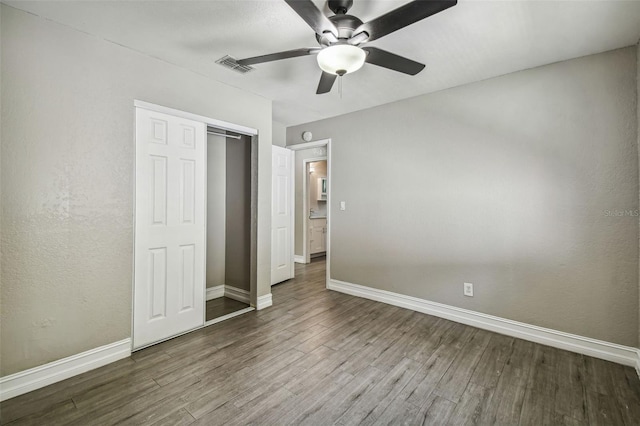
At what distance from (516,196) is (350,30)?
7.27 feet

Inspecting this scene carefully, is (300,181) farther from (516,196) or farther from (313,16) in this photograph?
(313,16)

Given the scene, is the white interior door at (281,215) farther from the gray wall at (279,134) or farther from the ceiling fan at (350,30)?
the ceiling fan at (350,30)

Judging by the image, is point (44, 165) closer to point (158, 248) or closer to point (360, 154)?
point (158, 248)

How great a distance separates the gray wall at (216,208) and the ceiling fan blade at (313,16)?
266 centimetres

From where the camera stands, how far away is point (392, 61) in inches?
76.7

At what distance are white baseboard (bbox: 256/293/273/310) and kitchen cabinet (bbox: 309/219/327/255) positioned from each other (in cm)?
274

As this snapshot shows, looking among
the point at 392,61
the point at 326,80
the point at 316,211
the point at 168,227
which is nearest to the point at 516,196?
the point at 392,61

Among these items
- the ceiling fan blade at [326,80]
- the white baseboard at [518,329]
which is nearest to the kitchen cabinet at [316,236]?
the white baseboard at [518,329]

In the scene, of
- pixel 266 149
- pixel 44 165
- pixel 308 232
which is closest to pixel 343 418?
pixel 44 165

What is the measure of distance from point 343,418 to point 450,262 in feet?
6.87

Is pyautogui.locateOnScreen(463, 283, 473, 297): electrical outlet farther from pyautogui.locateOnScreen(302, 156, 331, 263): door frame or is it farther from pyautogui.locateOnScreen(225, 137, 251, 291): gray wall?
pyautogui.locateOnScreen(302, 156, 331, 263): door frame

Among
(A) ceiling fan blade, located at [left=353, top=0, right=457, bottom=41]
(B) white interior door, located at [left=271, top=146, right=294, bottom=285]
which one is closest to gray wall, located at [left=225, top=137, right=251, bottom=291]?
(B) white interior door, located at [left=271, top=146, right=294, bottom=285]

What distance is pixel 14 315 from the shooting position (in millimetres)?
1891

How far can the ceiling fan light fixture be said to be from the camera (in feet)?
5.63
